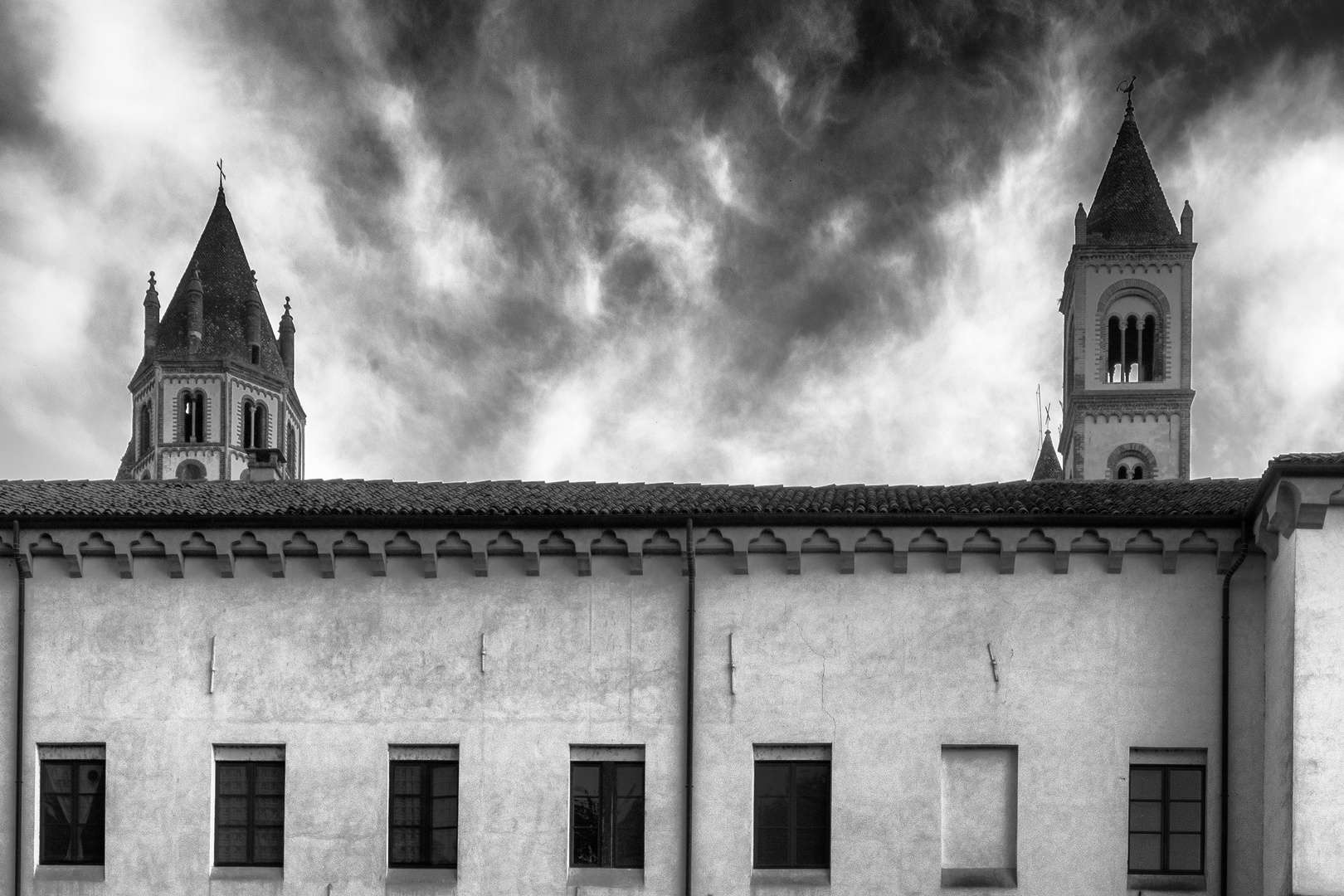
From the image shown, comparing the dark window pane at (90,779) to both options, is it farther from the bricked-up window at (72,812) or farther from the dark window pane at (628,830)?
the dark window pane at (628,830)

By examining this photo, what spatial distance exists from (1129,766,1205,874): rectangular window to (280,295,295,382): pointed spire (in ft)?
279

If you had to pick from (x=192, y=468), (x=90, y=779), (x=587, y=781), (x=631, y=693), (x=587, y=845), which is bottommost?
(x=587, y=845)

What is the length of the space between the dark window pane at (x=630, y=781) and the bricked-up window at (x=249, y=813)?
3935 mm

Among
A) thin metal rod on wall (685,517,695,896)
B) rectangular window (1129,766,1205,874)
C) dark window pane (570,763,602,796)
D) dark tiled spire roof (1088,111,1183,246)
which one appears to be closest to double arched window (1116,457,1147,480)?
dark tiled spire roof (1088,111,1183,246)

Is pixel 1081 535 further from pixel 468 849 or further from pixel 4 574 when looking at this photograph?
pixel 4 574

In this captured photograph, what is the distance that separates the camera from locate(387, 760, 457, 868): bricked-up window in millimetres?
16766

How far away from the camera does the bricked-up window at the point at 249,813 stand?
16891 mm

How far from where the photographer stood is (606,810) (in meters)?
16.7

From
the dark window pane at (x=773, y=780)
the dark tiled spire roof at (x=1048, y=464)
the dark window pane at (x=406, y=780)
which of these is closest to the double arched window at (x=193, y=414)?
the dark tiled spire roof at (x=1048, y=464)

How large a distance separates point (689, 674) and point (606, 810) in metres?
1.84

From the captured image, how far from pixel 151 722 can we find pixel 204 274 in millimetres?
79284

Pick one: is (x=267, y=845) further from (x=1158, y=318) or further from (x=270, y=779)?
(x=1158, y=318)

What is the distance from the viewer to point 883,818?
1631 centimetres

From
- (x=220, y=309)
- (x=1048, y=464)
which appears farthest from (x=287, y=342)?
(x=1048, y=464)
